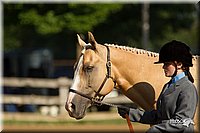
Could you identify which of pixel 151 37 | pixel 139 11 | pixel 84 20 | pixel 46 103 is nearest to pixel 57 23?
pixel 84 20

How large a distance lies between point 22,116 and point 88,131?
299cm

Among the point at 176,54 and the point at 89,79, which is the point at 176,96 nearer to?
the point at 176,54

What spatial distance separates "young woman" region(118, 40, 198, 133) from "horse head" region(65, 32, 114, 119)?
0.80 metres

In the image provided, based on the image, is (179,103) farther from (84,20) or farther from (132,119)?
(84,20)

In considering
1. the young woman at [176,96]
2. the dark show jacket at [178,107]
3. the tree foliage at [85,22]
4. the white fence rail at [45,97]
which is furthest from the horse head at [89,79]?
the tree foliage at [85,22]

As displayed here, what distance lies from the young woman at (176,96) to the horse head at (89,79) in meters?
0.80

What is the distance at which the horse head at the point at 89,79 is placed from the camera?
4.78 metres

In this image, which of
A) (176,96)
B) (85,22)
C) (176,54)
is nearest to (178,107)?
(176,96)

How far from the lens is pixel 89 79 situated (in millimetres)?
4828

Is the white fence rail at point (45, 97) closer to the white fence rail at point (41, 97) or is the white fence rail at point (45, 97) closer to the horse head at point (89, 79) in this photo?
the white fence rail at point (41, 97)

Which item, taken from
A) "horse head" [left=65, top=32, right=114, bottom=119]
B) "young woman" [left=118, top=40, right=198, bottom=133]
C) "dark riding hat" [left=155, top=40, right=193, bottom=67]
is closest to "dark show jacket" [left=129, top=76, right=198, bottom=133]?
"young woman" [left=118, top=40, right=198, bottom=133]

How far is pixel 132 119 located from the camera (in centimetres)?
451

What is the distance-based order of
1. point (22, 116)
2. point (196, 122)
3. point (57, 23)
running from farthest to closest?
1. point (57, 23)
2. point (22, 116)
3. point (196, 122)

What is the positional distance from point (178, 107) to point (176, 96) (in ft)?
0.29
